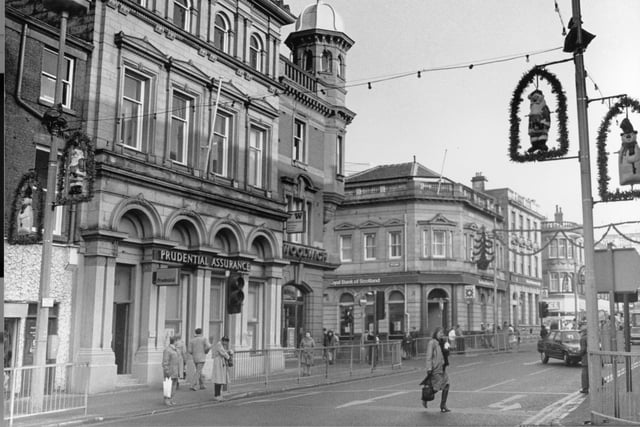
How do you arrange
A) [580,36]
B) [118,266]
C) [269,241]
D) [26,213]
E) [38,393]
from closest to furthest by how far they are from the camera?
[580,36] → [38,393] → [26,213] → [118,266] → [269,241]

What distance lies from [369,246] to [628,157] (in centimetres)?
4124

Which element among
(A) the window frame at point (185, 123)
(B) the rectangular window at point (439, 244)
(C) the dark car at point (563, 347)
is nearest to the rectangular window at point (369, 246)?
(B) the rectangular window at point (439, 244)

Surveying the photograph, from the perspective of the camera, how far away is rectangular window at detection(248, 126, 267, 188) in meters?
28.9

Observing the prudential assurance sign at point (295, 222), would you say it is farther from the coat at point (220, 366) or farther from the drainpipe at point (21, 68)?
the drainpipe at point (21, 68)

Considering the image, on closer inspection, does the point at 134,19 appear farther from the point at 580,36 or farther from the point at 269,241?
the point at 580,36

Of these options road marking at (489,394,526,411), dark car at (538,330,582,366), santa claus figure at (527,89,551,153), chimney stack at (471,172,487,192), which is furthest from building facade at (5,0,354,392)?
chimney stack at (471,172,487,192)

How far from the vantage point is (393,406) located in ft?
54.8

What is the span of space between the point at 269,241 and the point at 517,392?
1249 cm

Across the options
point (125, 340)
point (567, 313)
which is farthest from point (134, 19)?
point (567, 313)

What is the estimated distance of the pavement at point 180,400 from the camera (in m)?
14.3

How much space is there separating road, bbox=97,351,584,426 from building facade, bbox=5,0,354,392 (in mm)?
5084

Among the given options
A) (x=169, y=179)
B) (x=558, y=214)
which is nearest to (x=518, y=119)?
(x=169, y=179)

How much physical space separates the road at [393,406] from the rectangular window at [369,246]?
96.0 feet

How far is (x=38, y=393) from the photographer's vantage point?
14266 millimetres
